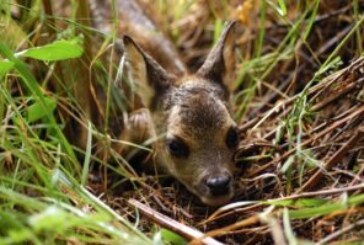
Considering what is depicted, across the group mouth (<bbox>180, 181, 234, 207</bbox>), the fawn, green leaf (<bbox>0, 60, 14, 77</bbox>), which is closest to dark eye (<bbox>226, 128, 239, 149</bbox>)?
the fawn

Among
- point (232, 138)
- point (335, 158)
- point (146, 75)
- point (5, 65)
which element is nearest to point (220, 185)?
point (232, 138)

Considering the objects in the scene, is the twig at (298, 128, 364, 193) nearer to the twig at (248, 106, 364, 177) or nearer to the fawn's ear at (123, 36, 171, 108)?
the twig at (248, 106, 364, 177)

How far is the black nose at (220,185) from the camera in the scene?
3256mm

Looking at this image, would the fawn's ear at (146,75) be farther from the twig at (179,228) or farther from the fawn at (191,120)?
the twig at (179,228)

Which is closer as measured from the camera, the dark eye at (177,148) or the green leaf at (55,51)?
the green leaf at (55,51)

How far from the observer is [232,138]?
361 centimetres

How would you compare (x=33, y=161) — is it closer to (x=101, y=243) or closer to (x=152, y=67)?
(x=101, y=243)

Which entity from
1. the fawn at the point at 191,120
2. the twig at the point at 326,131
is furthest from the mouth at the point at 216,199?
the twig at the point at 326,131

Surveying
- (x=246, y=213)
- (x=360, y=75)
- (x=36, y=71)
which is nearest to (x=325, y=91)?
(x=360, y=75)

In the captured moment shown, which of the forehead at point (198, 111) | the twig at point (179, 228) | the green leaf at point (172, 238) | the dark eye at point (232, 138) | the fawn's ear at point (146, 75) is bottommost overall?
the dark eye at point (232, 138)

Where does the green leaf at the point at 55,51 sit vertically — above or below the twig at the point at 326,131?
above

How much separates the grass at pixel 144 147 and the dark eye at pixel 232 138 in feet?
0.35

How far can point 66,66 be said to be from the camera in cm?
383

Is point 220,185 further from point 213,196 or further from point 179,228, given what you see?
point 179,228
